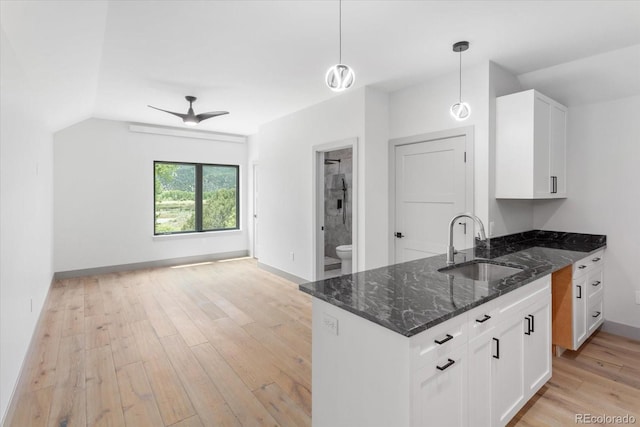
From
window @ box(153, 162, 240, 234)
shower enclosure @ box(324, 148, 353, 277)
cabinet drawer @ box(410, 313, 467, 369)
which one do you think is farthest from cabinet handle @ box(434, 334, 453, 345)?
window @ box(153, 162, 240, 234)

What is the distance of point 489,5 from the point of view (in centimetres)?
215

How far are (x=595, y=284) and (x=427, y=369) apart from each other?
261 centimetres

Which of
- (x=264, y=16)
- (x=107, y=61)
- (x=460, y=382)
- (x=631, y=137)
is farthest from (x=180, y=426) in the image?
(x=631, y=137)

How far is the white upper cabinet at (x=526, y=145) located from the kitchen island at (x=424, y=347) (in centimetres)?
101

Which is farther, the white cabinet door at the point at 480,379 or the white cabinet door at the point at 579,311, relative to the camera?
the white cabinet door at the point at 579,311

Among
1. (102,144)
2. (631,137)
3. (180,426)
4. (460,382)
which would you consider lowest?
(180,426)

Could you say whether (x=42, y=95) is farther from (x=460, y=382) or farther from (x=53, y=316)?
(x=460, y=382)

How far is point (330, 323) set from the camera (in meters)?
1.60

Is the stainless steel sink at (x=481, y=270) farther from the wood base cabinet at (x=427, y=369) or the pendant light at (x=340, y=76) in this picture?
the pendant light at (x=340, y=76)

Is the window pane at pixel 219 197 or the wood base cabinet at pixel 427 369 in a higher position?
the window pane at pixel 219 197

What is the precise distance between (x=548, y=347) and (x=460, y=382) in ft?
3.88

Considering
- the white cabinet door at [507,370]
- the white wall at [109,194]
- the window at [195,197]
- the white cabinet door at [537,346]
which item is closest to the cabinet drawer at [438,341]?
the white cabinet door at [507,370]

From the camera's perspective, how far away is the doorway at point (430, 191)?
3.19 metres

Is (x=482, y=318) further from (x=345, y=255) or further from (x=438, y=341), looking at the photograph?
(x=345, y=255)
